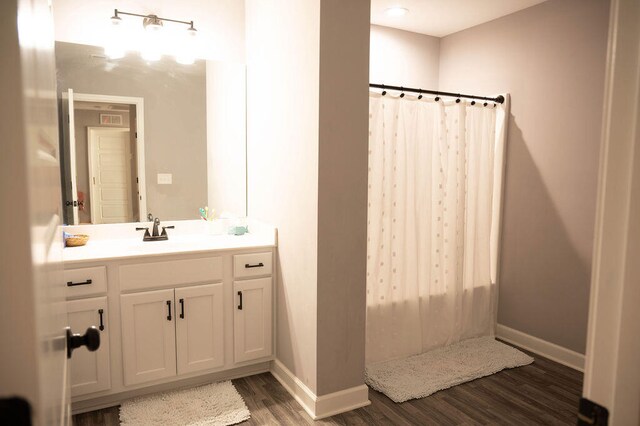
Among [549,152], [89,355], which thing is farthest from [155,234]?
[549,152]

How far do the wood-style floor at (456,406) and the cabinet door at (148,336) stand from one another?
259 millimetres

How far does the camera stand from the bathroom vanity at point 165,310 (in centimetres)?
236

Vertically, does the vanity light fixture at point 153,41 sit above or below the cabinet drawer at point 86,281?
above

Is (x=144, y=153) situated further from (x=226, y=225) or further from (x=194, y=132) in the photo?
(x=226, y=225)

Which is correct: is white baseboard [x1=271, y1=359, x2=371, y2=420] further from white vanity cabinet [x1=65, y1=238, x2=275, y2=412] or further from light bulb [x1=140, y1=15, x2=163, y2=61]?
light bulb [x1=140, y1=15, x2=163, y2=61]

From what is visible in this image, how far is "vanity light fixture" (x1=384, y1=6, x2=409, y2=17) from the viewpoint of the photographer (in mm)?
3262

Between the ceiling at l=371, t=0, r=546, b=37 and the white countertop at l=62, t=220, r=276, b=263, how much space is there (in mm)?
1906

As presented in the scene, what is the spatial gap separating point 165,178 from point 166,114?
44cm

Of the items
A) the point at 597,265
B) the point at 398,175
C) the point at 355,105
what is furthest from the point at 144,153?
the point at 597,265

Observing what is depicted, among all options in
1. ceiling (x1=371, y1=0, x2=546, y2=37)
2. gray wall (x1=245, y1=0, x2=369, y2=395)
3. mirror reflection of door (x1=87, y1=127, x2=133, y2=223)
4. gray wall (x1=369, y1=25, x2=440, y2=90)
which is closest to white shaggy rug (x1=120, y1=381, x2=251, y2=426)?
gray wall (x1=245, y1=0, x2=369, y2=395)

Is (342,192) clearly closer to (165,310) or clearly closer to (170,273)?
(170,273)

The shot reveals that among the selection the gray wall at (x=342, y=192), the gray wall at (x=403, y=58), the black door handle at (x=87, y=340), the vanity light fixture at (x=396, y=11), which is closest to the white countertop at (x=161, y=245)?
the gray wall at (x=342, y=192)

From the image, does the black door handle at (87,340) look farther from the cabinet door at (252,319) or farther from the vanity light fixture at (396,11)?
the vanity light fixture at (396,11)

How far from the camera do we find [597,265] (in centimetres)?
72
